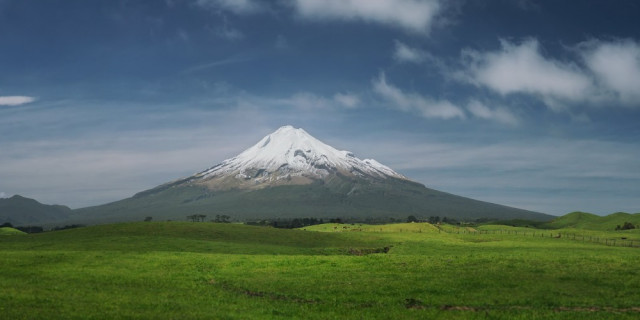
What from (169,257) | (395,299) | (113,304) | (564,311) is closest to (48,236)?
(169,257)

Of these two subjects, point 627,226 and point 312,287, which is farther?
point 627,226

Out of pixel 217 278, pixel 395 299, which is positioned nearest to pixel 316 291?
pixel 395 299

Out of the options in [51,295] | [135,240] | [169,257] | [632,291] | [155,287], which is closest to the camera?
[51,295]

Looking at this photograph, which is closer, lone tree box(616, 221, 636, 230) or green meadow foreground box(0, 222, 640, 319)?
green meadow foreground box(0, 222, 640, 319)

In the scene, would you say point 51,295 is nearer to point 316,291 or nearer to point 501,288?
point 316,291

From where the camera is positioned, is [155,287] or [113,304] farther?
[155,287]

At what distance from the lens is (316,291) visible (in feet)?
118

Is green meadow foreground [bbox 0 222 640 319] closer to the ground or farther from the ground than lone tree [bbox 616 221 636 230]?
closer to the ground

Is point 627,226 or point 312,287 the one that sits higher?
point 627,226

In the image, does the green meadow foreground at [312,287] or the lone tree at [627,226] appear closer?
the green meadow foreground at [312,287]

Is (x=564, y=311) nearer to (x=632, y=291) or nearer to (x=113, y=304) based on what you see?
(x=632, y=291)

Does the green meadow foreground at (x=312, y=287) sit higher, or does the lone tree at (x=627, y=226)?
the lone tree at (x=627, y=226)

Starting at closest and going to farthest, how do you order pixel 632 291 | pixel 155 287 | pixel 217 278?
pixel 632 291
pixel 155 287
pixel 217 278

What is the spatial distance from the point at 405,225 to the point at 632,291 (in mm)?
123158
